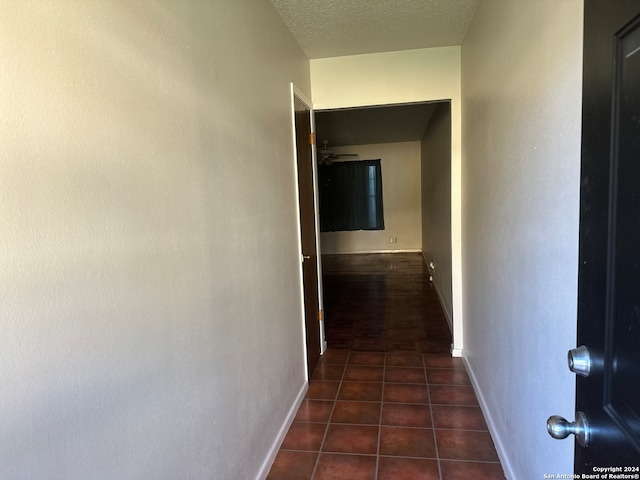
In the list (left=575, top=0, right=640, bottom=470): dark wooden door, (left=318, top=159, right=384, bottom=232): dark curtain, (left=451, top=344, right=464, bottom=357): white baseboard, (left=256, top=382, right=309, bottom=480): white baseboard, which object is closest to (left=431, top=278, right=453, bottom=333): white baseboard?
(left=451, top=344, right=464, bottom=357): white baseboard

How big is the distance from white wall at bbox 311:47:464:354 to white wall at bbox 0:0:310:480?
4.50 ft

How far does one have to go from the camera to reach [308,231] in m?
3.13

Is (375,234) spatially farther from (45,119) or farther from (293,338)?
(45,119)

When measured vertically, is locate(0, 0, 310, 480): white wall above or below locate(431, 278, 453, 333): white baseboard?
above

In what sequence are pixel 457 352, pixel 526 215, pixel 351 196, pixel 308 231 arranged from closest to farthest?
pixel 526 215
pixel 308 231
pixel 457 352
pixel 351 196

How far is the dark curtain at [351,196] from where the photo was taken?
905 centimetres

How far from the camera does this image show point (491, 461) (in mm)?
2041

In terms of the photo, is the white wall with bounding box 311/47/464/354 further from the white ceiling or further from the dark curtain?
the dark curtain

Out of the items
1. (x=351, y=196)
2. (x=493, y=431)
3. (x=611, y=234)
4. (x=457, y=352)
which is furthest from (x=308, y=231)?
(x=351, y=196)

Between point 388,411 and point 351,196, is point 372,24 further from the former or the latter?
point 351,196

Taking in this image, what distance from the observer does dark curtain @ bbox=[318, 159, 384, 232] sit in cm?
905

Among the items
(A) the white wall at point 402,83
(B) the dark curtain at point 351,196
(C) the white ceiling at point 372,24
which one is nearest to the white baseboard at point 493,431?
(A) the white wall at point 402,83

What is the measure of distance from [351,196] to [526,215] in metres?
7.67

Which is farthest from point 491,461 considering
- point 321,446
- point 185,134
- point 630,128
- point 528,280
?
point 185,134
